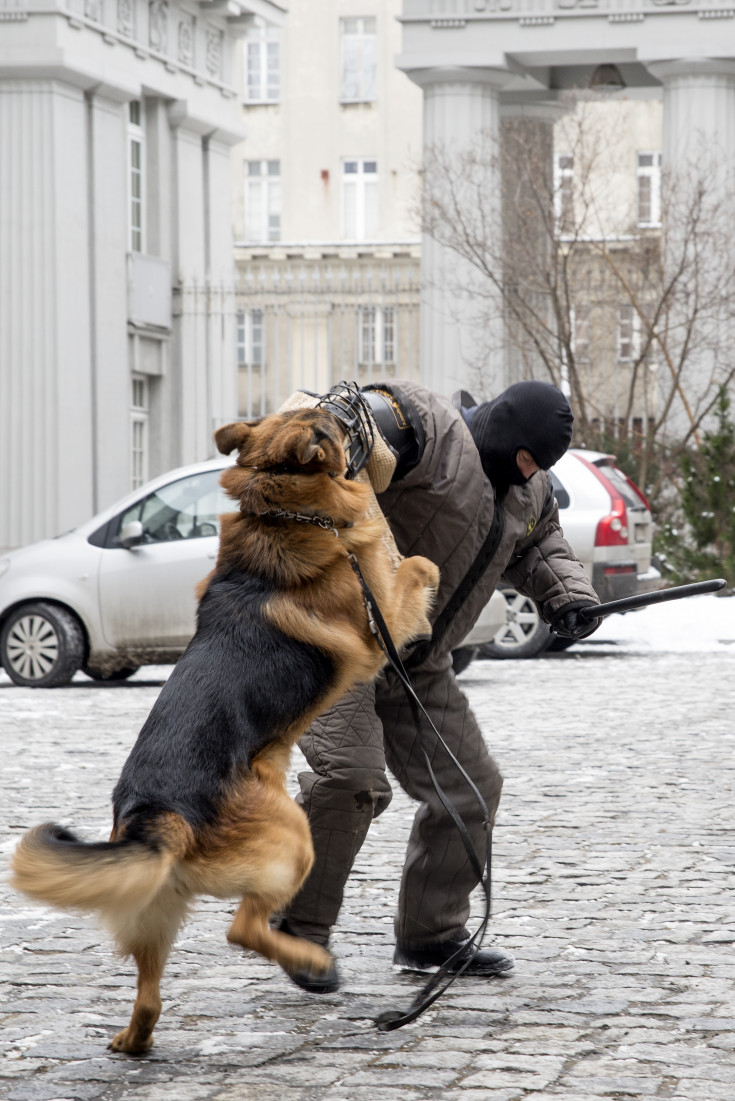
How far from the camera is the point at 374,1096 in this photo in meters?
3.65

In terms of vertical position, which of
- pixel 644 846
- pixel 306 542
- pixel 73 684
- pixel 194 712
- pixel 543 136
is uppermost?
pixel 543 136

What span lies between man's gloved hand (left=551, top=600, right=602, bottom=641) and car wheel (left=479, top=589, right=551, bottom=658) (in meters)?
10.2

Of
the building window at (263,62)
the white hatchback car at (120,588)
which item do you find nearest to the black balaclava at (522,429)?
the white hatchback car at (120,588)

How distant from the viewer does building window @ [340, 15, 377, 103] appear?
46.9 metres

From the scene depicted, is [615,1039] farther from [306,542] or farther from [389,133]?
[389,133]

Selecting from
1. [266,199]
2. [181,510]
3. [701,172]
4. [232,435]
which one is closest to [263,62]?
[266,199]

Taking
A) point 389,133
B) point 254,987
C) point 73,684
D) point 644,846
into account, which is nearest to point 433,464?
point 254,987

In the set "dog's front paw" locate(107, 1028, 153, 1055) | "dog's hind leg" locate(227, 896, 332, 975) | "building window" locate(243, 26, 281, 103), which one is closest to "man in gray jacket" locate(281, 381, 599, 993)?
"dog's hind leg" locate(227, 896, 332, 975)

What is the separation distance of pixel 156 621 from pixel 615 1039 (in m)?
9.24

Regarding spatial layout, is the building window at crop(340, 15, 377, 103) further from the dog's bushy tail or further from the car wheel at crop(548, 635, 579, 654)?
the dog's bushy tail

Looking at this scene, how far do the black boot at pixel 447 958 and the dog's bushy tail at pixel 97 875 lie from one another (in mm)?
1382

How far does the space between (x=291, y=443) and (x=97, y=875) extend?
3.70 ft

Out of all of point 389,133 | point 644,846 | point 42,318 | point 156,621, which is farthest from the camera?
point 389,133

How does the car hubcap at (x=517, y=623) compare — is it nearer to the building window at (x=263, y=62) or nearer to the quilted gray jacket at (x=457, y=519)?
the quilted gray jacket at (x=457, y=519)
